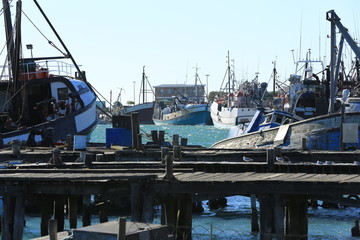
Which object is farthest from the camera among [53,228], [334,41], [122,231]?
[334,41]

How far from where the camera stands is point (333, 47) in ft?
110

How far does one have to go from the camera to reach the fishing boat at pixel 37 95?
43.5 metres

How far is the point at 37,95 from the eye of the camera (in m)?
47.3

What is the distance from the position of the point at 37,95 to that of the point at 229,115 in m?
74.5

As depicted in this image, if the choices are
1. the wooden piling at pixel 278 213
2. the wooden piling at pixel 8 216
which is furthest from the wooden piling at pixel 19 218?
the wooden piling at pixel 278 213

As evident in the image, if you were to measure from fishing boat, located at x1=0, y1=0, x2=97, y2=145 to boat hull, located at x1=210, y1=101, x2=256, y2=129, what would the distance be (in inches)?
2333

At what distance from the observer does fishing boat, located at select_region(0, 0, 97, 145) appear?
43.5 m

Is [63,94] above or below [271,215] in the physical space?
above

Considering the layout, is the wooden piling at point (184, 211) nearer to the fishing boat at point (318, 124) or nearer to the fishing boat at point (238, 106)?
the fishing boat at point (318, 124)

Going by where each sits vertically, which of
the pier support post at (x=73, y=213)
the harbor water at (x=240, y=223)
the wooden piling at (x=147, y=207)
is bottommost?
the harbor water at (x=240, y=223)

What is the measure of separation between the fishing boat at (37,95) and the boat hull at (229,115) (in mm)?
59266

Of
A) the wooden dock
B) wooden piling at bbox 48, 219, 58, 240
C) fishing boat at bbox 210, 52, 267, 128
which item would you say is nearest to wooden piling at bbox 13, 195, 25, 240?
the wooden dock

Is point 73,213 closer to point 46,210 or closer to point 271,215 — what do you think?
point 46,210

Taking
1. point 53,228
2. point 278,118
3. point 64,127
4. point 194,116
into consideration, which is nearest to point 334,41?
point 278,118
